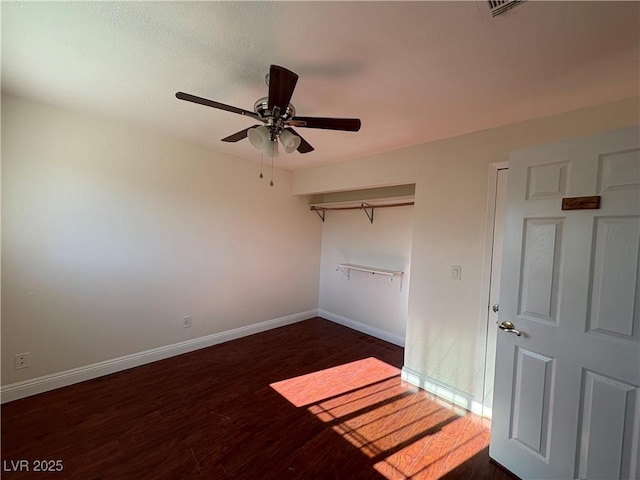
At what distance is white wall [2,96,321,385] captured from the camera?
2.13m

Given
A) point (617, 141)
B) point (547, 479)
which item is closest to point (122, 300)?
point (547, 479)

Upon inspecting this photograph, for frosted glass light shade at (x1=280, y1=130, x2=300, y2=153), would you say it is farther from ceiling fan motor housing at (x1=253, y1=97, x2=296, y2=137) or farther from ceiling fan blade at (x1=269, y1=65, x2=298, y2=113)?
ceiling fan blade at (x1=269, y1=65, x2=298, y2=113)

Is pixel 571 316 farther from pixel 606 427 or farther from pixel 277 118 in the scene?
pixel 277 118

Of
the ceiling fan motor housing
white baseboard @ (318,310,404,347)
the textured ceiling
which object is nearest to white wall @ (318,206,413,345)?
white baseboard @ (318,310,404,347)

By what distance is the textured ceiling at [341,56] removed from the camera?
45.5 inches

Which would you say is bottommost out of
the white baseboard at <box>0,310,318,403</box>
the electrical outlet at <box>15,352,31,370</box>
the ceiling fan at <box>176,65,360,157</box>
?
the white baseboard at <box>0,310,318,403</box>

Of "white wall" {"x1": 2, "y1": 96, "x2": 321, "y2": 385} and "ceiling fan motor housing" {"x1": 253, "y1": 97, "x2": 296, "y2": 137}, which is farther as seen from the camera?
"white wall" {"x1": 2, "y1": 96, "x2": 321, "y2": 385}

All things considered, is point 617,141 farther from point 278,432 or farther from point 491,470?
point 278,432

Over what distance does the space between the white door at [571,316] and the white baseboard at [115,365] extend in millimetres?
2899

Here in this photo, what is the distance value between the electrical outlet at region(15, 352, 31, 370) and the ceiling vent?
3809 mm

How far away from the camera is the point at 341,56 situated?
1.42 m

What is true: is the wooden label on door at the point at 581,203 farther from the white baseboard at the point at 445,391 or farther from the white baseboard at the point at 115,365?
the white baseboard at the point at 115,365

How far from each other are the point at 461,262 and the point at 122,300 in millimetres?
3264

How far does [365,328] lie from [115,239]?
328cm
